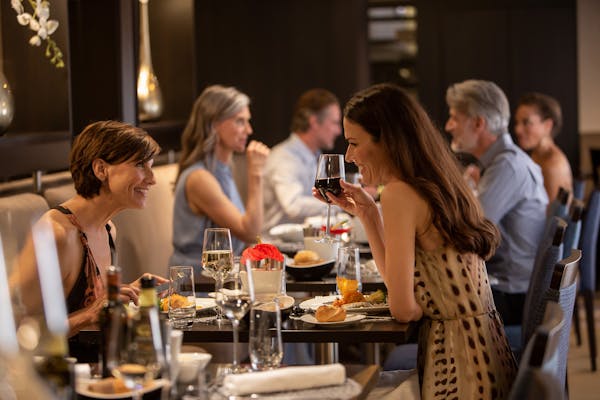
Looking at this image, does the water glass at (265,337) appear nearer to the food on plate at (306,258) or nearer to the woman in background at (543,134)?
the food on plate at (306,258)

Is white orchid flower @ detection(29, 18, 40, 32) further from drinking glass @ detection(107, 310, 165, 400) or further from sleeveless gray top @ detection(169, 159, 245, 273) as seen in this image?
drinking glass @ detection(107, 310, 165, 400)

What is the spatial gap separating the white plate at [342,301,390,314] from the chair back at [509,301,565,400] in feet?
3.13

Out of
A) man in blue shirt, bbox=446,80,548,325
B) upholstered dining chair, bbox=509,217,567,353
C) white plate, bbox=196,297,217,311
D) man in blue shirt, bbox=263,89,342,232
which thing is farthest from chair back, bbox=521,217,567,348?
man in blue shirt, bbox=263,89,342,232

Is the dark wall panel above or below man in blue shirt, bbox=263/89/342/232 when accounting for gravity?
above

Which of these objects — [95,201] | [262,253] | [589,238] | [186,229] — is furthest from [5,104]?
[589,238]

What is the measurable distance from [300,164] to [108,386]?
13.5 ft

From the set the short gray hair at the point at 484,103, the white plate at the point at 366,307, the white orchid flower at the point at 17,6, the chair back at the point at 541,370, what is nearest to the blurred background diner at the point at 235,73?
the white orchid flower at the point at 17,6

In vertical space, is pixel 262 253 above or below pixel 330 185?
below

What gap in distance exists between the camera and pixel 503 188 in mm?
4395

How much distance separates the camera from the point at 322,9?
8.25 metres

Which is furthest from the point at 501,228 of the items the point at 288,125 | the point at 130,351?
the point at 288,125

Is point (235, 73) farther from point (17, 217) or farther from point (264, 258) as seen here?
point (264, 258)

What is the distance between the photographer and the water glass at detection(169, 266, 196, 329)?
109 inches

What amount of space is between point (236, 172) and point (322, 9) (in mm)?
2148
